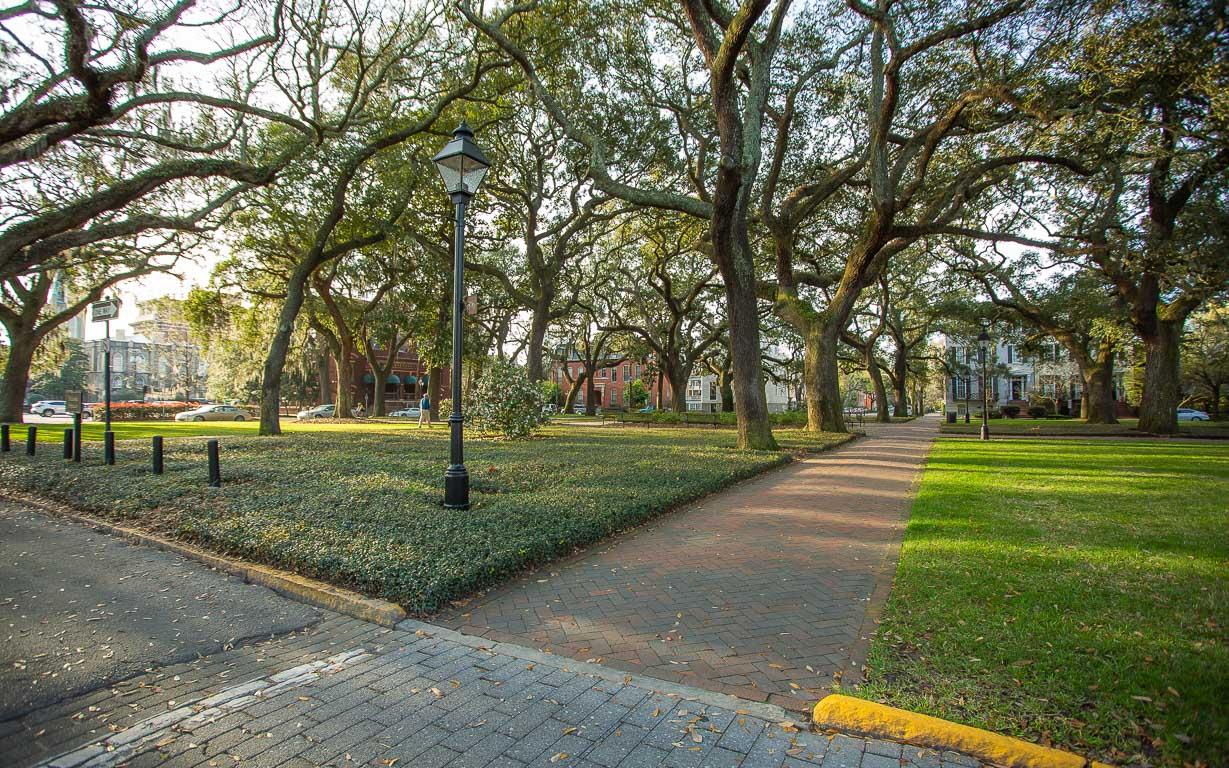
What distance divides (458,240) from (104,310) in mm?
8191

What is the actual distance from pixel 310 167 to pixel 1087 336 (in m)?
32.3

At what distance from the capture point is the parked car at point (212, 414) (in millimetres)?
33400

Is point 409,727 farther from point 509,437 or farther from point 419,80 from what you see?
point 419,80

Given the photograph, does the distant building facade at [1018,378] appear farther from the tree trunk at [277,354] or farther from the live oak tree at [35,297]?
the live oak tree at [35,297]

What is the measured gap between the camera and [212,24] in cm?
1171

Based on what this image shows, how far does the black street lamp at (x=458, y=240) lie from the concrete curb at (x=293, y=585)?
2.06 metres

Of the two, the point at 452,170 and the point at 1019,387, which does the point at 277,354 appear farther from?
the point at 1019,387

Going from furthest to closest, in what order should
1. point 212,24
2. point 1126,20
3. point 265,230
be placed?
point 265,230 < point 212,24 < point 1126,20

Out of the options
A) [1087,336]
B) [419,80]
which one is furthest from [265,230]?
[1087,336]

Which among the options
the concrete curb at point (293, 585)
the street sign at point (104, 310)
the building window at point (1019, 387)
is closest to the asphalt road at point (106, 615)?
the concrete curb at point (293, 585)

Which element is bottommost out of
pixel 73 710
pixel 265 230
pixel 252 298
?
pixel 73 710

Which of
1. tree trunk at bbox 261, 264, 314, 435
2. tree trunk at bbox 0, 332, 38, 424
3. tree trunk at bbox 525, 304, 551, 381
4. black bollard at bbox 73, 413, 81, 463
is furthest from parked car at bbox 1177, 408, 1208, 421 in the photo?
tree trunk at bbox 0, 332, 38, 424

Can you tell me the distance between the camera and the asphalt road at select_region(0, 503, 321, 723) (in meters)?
3.23

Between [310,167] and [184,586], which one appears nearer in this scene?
[184,586]
